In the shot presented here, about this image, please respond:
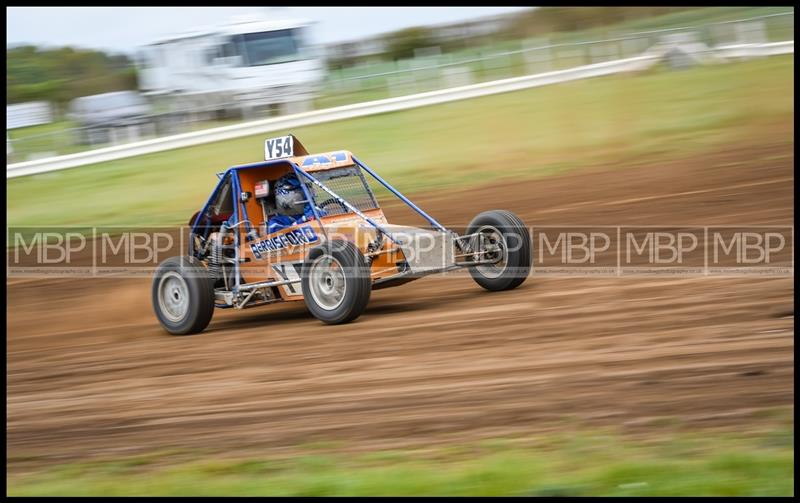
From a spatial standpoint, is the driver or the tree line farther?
the tree line

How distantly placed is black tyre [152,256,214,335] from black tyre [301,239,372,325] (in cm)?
108

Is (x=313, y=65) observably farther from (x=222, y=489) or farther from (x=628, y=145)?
(x=222, y=489)

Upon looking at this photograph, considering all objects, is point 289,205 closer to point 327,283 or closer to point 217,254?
point 217,254

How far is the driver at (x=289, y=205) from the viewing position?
8.98m

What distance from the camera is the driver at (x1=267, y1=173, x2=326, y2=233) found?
8977 mm

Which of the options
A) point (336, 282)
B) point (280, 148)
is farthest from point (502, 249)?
point (280, 148)

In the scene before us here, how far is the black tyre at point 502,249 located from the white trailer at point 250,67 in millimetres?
12640

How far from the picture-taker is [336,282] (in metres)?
8.26

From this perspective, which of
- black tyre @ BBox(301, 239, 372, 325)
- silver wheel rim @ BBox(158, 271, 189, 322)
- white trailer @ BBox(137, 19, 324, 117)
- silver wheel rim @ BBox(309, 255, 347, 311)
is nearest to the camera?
black tyre @ BBox(301, 239, 372, 325)

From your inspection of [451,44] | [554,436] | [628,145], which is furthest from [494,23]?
[554,436]

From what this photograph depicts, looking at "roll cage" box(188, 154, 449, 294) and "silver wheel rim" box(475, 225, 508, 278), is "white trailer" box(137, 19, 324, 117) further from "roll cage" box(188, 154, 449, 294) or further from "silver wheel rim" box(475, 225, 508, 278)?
"silver wheel rim" box(475, 225, 508, 278)

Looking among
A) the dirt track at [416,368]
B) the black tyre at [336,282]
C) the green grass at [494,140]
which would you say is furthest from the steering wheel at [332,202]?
the green grass at [494,140]

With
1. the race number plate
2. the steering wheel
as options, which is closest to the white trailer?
the race number plate

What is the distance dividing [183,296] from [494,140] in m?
9.56
